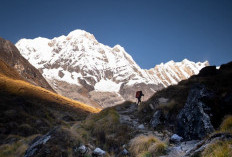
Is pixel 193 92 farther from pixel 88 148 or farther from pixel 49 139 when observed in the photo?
pixel 49 139

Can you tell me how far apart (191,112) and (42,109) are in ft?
194

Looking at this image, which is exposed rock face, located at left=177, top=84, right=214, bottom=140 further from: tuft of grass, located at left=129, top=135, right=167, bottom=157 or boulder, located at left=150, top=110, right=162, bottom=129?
boulder, located at left=150, top=110, right=162, bottom=129

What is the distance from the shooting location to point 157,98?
56.0ft

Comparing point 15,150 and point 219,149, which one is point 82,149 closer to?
point 219,149

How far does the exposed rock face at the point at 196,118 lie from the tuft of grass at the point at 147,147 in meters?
1.61

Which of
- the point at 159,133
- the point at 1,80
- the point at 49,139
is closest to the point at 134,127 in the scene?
the point at 159,133

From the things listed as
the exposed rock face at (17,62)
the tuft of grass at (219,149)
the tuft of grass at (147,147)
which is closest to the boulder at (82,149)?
the tuft of grass at (147,147)

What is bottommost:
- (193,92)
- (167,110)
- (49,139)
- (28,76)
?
(49,139)

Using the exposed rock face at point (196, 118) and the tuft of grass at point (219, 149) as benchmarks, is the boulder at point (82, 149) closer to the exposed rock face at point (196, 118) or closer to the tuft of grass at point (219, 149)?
the exposed rock face at point (196, 118)

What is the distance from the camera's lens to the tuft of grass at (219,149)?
12.7 feet

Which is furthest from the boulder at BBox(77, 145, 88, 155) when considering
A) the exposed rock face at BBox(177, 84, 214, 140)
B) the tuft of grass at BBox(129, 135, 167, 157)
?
the exposed rock face at BBox(177, 84, 214, 140)

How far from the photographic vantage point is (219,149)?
13.4 feet

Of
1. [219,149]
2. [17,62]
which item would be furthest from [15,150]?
[17,62]

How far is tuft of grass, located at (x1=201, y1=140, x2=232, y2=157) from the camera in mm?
3867
